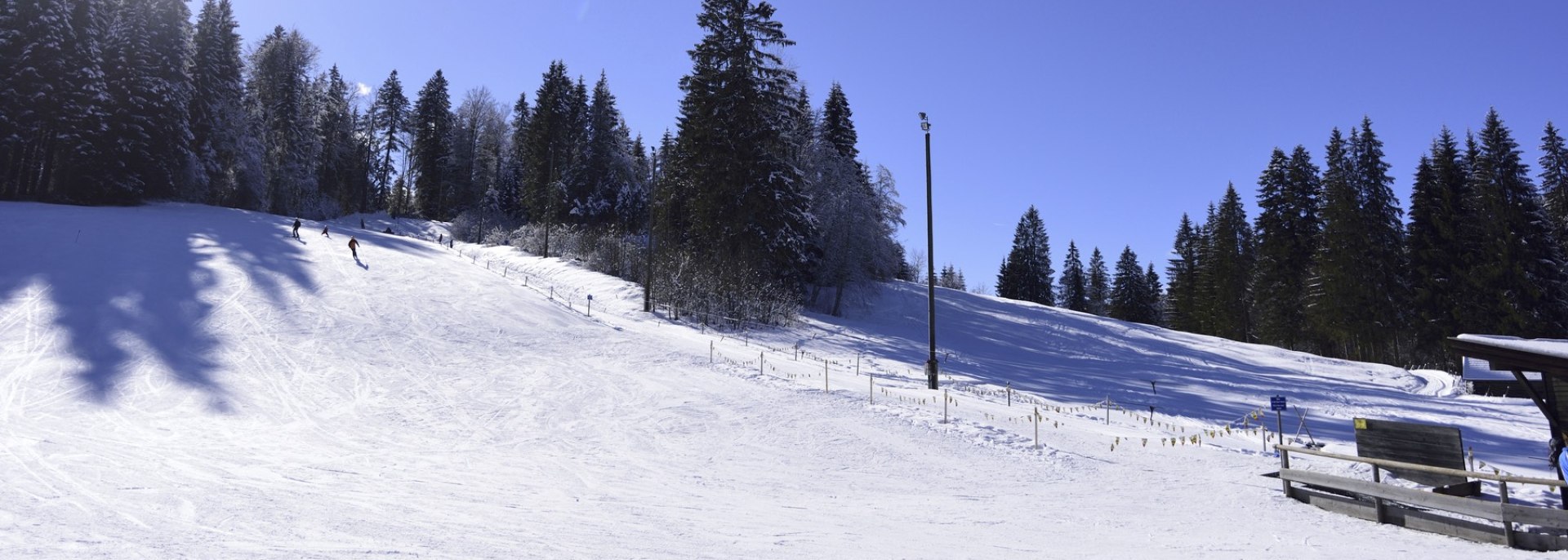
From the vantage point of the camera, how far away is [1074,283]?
86438 millimetres

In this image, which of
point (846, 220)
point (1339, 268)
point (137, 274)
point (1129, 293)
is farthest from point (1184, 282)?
point (137, 274)

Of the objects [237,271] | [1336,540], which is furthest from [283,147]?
[1336,540]

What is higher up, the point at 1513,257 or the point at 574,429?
the point at 1513,257

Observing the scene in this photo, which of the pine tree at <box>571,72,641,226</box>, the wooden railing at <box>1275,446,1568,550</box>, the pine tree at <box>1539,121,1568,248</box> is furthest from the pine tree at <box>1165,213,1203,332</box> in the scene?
the wooden railing at <box>1275,446,1568,550</box>

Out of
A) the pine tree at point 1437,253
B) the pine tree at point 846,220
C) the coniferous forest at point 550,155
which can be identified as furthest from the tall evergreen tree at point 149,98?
the pine tree at point 1437,253

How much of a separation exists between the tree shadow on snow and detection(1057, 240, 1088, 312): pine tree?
2950 inches

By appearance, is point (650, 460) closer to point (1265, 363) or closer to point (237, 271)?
point (237, 271)

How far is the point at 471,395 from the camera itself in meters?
17.6

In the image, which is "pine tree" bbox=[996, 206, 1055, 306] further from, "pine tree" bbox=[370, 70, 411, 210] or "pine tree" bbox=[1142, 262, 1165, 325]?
"pine tree" bbox=[370, 70, 411, 210]

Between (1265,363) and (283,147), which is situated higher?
(283,147)

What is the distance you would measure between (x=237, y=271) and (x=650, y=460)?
2518cm

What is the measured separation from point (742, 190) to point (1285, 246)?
3745 cm

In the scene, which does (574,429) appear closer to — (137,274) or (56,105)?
(137,274)

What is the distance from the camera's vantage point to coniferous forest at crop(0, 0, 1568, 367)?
35.7 m
